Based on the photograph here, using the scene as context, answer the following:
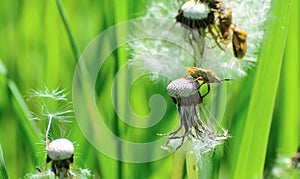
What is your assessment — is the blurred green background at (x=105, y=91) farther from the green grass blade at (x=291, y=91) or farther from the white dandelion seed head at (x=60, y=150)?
the white dandelion seed head at (x=60, y=150)

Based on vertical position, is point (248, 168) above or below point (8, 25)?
below

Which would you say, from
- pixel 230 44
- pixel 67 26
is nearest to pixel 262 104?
pixel 230 44

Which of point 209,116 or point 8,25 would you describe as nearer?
point 209,116

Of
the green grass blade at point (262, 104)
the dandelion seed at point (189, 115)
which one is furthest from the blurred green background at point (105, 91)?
the dandelion seed at point (189, 115)

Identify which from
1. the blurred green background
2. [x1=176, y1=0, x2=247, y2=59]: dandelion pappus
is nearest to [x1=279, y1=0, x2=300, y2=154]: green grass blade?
the blurred green background

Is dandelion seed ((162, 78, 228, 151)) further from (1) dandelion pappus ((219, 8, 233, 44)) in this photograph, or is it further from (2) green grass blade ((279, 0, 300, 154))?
(2) green grass blade ((279, 0, 300, 154))

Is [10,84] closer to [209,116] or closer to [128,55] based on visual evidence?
[128,55]

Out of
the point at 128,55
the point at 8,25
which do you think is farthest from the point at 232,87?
the point at 8,25
